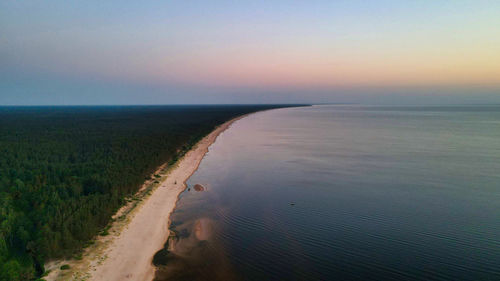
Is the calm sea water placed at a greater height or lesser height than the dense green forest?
lesser

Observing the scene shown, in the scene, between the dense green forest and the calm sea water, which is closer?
the dense green forest

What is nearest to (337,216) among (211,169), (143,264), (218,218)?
(218,218)

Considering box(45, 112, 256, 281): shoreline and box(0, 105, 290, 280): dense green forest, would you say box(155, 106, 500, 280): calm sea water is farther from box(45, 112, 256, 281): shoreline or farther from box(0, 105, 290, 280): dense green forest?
box(0, 105, 290, 280): dense green forest

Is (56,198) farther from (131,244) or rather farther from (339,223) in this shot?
(339,223)

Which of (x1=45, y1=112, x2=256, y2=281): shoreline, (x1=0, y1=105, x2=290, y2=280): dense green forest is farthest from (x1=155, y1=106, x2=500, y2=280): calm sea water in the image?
(x1=0, y1=105, x2=290, y2=280): dense green forest

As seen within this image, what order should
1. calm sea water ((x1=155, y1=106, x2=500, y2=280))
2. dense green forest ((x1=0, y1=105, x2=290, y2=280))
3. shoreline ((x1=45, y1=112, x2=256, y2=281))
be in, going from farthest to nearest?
calm sea water ((x1=155, y1=106, x2=500, y2=280))
dense green forest ((x1=0, y1=105, x2=290, y2=280))
shoreline ((x1=45, y1=112, x2=256, y2=281))

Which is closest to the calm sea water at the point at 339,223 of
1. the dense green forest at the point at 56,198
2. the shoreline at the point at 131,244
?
the shoreline at the point at 131,244

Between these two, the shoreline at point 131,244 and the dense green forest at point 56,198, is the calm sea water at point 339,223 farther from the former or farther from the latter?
the dense green forest at point 56,198

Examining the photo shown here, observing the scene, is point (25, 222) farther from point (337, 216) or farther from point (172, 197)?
point (337, 216)

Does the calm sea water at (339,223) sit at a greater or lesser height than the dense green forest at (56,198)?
lesser
